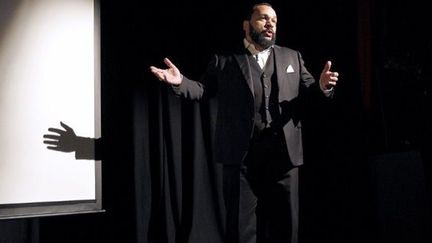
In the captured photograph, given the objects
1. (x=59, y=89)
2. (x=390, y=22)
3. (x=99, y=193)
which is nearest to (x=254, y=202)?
(x=99, y=193)

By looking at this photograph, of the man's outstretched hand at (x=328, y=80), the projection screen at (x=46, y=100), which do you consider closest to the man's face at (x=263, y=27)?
the man's outstretched hand at (x=328, y=80)

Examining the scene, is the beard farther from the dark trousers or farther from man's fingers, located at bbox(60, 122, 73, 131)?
man's fingers, located at bbox(60, 122, 73, 131)

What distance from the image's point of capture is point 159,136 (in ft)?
10.9

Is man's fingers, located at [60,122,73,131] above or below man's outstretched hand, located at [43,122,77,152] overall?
above

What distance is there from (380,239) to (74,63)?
2.14m

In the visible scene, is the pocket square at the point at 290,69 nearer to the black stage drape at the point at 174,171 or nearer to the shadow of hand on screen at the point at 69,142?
the black stage drape at the point at 174,171

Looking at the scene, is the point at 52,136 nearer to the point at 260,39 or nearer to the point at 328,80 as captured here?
the point at 260,39

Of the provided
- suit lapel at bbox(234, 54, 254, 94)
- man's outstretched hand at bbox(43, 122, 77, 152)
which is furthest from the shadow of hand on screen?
suit lapel at bbox(234, 54, 254, 94)

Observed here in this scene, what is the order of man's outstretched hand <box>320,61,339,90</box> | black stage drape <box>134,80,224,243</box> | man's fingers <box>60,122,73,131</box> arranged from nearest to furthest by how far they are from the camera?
man's outstretched hand <box>320,61,339,90</box>
man's fingers <box>60,122,73,131</box>
black stage drape <box>134,80,224,243</box>

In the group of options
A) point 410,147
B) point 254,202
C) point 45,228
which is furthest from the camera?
point 410,147

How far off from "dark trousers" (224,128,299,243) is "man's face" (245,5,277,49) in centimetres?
44

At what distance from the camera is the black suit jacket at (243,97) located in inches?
101

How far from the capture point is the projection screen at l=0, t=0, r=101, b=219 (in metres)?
2.78

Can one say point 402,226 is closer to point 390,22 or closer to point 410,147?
point 410,147
